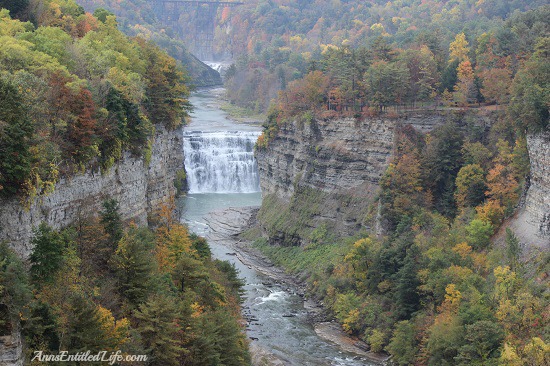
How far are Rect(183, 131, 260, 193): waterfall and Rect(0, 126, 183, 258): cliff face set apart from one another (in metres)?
42.5

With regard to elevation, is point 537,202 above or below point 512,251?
above

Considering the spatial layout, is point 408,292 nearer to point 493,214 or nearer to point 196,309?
point 493,214

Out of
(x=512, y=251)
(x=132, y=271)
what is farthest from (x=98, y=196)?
(x=512, y=251)

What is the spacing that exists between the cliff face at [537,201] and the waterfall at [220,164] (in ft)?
163

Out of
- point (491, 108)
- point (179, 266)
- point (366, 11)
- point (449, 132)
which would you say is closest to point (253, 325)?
point (179, 266)

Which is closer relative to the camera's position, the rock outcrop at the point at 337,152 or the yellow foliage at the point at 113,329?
the yellow foliage at the point at 113,329

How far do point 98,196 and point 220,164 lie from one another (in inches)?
2406

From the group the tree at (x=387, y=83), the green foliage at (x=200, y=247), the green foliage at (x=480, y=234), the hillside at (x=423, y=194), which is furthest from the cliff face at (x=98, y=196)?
the tree at (x=387, y=83)

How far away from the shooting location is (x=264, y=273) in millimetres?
74125

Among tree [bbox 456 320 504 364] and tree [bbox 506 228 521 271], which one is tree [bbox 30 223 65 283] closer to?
tree [bbox 456 320 504 364]

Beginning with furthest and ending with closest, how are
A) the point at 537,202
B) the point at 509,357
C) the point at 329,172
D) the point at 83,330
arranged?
the point at 329,172, the point at 537,202, the point at 509,357, the point at 83,330

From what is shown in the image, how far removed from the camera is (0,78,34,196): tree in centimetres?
3328

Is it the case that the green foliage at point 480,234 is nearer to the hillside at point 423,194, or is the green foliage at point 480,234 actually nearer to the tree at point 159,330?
the hillside at point 423,194

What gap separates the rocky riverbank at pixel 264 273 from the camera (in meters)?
54.6
